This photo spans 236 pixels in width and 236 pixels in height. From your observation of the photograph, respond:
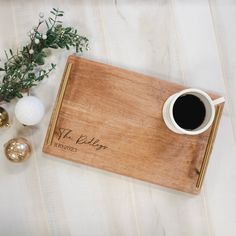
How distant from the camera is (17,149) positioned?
72 centimetres

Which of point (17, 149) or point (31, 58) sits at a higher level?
point (31, 58)

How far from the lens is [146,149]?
2.48 ft

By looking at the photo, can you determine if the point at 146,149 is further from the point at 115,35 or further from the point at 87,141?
the point at 115,35

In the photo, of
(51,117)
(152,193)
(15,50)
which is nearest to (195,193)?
(152,193)

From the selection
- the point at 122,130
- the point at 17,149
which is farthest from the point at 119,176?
the point at 17,149

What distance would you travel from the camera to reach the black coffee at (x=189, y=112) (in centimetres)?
71

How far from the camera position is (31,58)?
731mm

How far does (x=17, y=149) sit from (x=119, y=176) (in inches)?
7.8

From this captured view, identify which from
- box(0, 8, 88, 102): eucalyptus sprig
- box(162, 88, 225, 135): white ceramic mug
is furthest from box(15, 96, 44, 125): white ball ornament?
box(162, 88, 225, 135): white ceramic mug

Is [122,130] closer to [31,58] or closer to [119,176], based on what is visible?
[119,176]

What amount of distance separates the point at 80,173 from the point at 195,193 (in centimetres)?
22

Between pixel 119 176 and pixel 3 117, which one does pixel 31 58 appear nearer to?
pixel 3 117

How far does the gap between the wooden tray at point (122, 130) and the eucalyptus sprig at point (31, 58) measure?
4 centimetres

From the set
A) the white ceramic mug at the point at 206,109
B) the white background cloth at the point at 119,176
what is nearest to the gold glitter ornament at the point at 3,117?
the white background cloth at the point at 119,176
